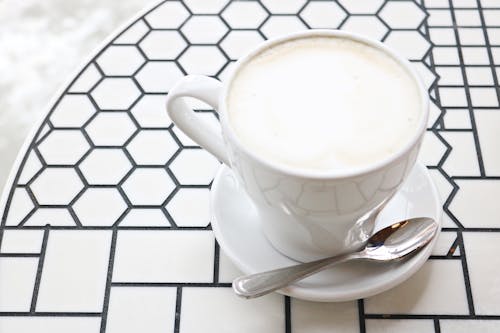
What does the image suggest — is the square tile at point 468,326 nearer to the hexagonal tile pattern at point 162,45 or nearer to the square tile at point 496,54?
the square tile at point 496,54

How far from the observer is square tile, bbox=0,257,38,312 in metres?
0.63

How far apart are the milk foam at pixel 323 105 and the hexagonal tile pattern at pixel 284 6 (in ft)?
1.00

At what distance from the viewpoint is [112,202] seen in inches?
27.5

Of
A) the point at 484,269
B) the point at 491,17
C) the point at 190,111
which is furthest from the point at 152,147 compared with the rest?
the point at 491,17

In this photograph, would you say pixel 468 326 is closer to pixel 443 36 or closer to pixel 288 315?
pixel 288 315

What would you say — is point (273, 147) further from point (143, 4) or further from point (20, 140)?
point (143, 4)

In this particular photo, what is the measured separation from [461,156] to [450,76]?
12 centimetres

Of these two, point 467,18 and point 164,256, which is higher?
point 467,18

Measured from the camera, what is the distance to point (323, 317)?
1.99 feet

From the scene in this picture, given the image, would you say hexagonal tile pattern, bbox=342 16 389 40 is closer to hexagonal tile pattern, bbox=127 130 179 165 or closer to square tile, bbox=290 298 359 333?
hexagonal tile pattern, bbox=127 130 179 165

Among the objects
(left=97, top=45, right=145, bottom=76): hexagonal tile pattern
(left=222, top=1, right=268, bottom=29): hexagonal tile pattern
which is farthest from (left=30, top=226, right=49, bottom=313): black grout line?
(left=222, top=1, right=268, bottom=29): hexagonal tile pattern

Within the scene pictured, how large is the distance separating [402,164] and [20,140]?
0.51 meters

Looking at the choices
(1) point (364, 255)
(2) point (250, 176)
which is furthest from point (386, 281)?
(2) point (250, 176)

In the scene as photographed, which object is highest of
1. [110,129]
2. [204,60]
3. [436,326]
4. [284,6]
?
[284,6]
